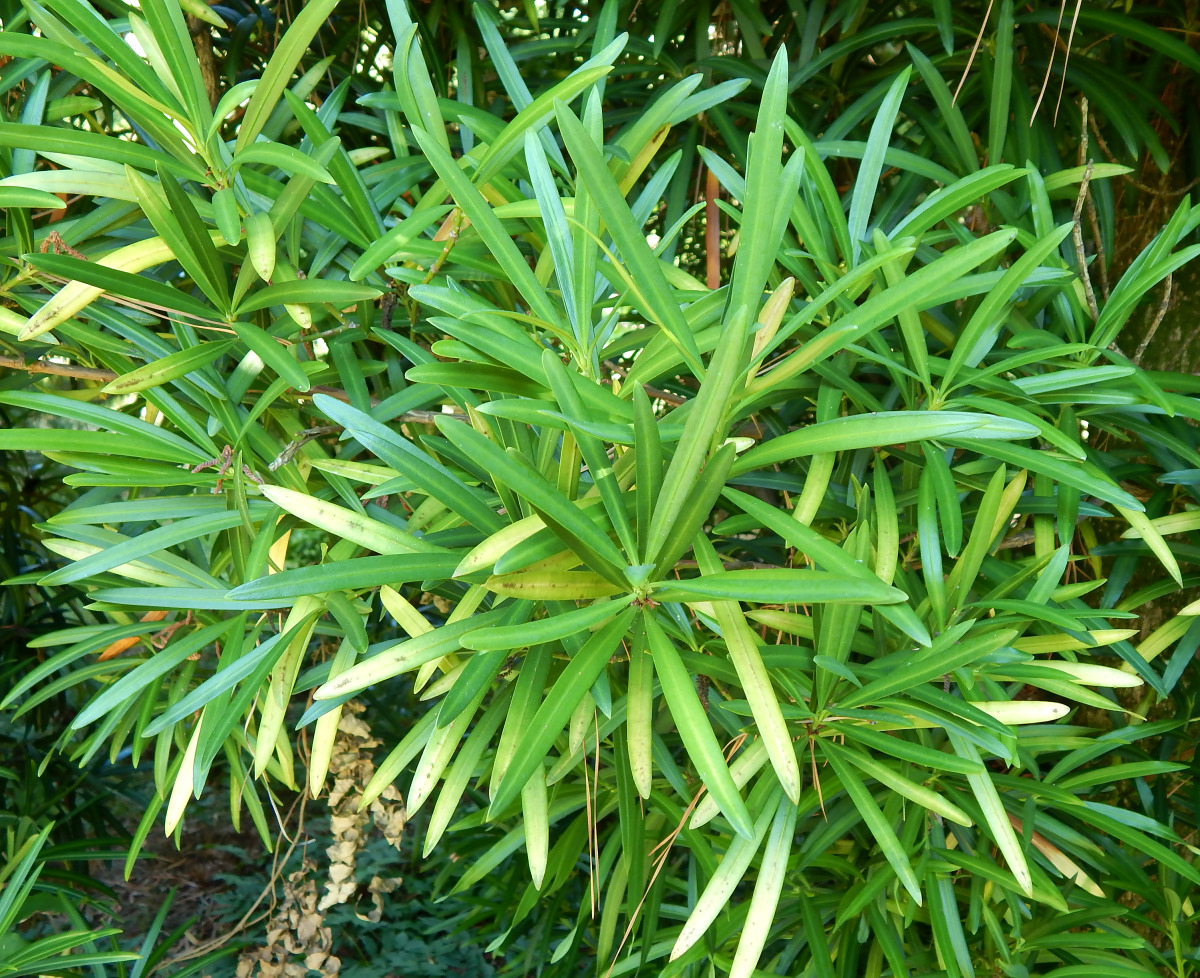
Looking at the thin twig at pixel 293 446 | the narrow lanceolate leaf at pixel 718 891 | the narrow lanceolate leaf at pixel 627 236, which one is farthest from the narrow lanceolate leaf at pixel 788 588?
the thin twig at pixel 293 446

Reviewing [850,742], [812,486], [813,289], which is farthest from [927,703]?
[813,289]

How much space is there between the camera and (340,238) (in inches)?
28.8

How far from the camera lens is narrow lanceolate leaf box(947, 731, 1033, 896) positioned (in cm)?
64

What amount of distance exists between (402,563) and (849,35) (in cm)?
84

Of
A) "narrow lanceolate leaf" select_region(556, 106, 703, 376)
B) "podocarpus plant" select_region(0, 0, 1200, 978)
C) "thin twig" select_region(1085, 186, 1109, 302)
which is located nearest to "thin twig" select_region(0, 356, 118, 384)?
"podocarpus plant" select_region(0, 0, 1200, 978)

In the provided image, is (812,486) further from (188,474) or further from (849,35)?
(849,35)

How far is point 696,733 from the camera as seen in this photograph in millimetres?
445

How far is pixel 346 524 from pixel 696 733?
24 cm

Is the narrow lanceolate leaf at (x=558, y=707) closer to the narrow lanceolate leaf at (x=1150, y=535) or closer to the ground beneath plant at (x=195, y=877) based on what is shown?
the narrow lanceolate leaf at (x=1150, y=535)

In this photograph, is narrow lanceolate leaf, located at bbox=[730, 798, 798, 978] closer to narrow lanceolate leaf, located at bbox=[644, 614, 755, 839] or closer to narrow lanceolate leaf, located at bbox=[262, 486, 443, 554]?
narrow lanceolate leaf, located at bbox=[644, 614, 755, 839]

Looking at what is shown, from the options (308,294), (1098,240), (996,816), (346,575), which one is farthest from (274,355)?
(1098,240)

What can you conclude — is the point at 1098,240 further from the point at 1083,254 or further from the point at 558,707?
the point at 558,707

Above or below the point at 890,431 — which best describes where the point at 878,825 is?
below

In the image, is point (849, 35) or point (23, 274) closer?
point (23, 274)
